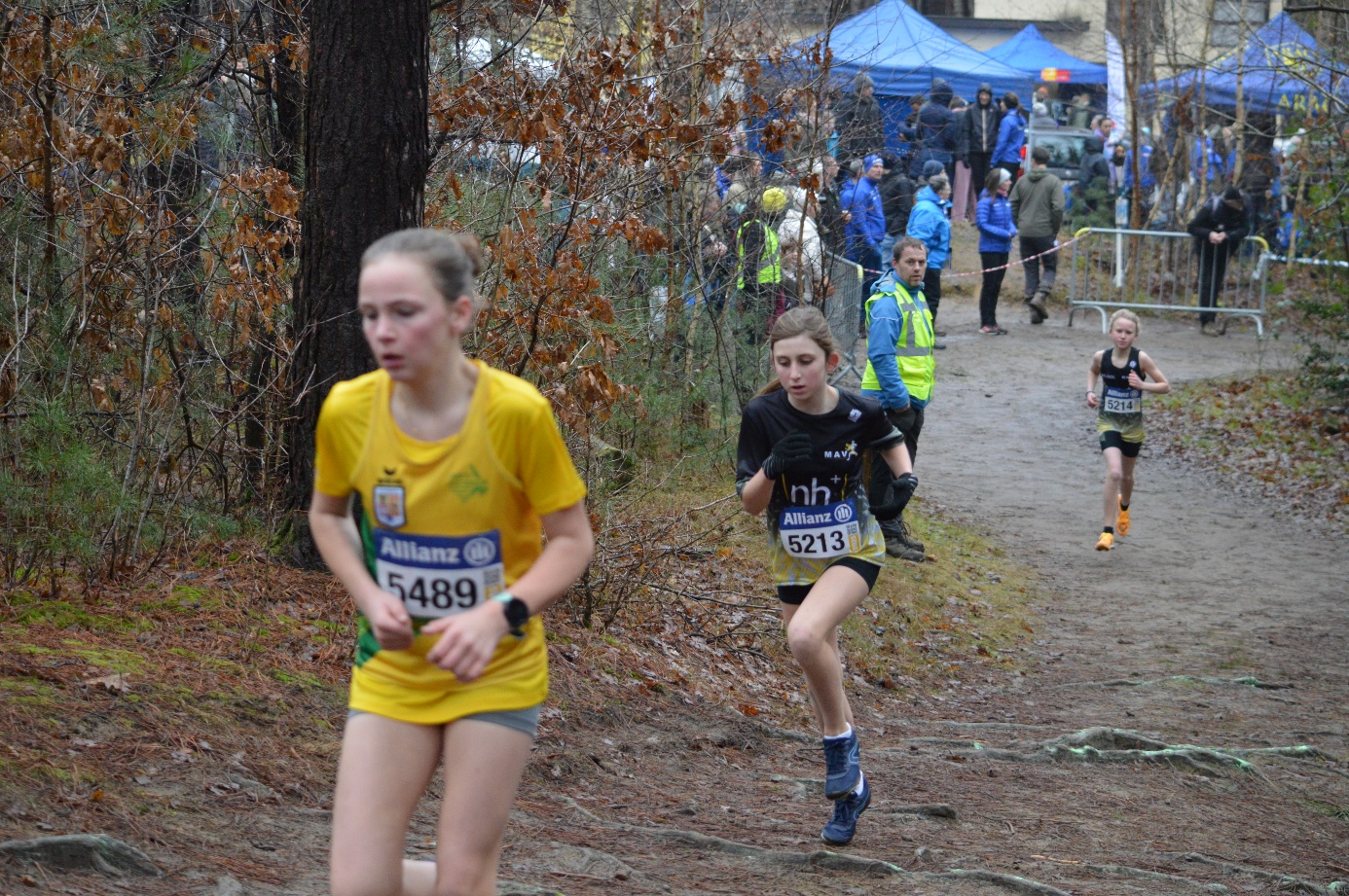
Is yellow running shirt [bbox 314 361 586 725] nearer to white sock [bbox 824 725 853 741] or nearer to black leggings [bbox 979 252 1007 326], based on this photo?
white sock [bbox 824 725 853 741]

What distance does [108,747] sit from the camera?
204 inches

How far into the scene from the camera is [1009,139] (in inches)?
920

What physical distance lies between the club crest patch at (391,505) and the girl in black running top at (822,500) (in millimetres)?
2422

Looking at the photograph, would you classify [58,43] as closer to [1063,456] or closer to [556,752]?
[556,752]

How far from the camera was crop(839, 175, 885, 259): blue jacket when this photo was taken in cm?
1633

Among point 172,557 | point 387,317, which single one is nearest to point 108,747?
point 172,557

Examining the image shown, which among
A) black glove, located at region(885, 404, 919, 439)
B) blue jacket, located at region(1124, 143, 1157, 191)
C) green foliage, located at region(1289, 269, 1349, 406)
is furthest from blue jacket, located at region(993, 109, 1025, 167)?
black glove, located at region(885, 404, 919, 439)

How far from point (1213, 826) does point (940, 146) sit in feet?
61.6

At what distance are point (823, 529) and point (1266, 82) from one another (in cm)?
2386

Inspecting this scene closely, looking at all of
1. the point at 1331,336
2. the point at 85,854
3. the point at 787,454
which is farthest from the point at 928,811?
the point at 1331,336

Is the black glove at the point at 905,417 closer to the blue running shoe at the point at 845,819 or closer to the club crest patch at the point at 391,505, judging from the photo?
the blue running shoe at the point at 845,819

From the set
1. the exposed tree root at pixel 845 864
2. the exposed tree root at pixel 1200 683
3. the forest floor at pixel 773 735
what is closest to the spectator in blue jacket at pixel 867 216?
the forest floor at pixel 773 735

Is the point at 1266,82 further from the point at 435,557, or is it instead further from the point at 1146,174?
the point at 435,557

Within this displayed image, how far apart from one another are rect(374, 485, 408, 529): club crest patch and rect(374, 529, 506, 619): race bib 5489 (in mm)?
33
